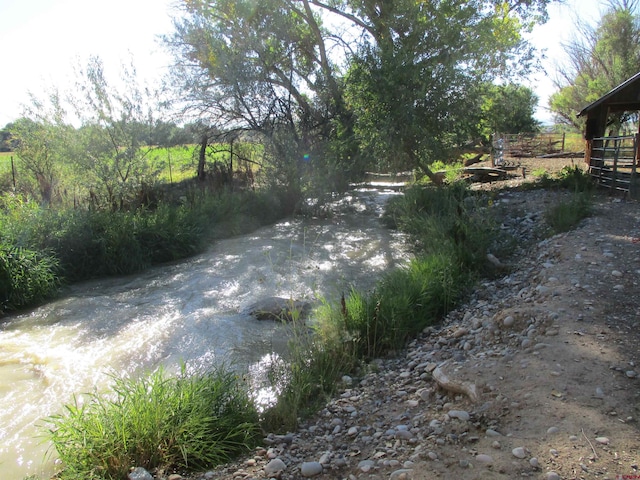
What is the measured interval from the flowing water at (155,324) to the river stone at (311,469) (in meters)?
2.09

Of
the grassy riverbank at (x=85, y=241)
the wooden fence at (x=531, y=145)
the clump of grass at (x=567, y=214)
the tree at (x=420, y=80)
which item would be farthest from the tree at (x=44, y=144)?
the wooden fence at (x=531, y=145)

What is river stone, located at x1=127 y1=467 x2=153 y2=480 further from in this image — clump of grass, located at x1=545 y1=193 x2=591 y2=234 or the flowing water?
clump of grass, located at x1=545 y1=193 x2=591 y2=234

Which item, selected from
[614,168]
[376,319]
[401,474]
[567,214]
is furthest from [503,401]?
[614,168]

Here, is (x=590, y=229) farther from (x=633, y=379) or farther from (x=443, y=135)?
(x=443, y=135)

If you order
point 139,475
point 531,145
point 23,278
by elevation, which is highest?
point 531,145

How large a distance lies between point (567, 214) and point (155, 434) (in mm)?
8233

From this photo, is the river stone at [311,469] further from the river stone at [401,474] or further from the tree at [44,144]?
the tree at [44,144]

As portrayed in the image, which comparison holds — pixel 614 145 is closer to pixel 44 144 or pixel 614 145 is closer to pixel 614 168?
pixel 614 168

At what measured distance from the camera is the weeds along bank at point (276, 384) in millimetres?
3391

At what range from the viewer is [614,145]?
13.5m

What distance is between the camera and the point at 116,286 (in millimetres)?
8891

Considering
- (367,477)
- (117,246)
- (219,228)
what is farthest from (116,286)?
(367,477)

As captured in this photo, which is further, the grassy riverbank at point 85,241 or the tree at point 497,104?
the tree at point 497,104

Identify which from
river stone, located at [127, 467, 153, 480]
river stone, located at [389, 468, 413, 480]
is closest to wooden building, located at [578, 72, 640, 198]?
river stone, located at [389, 468, 413, 480]
